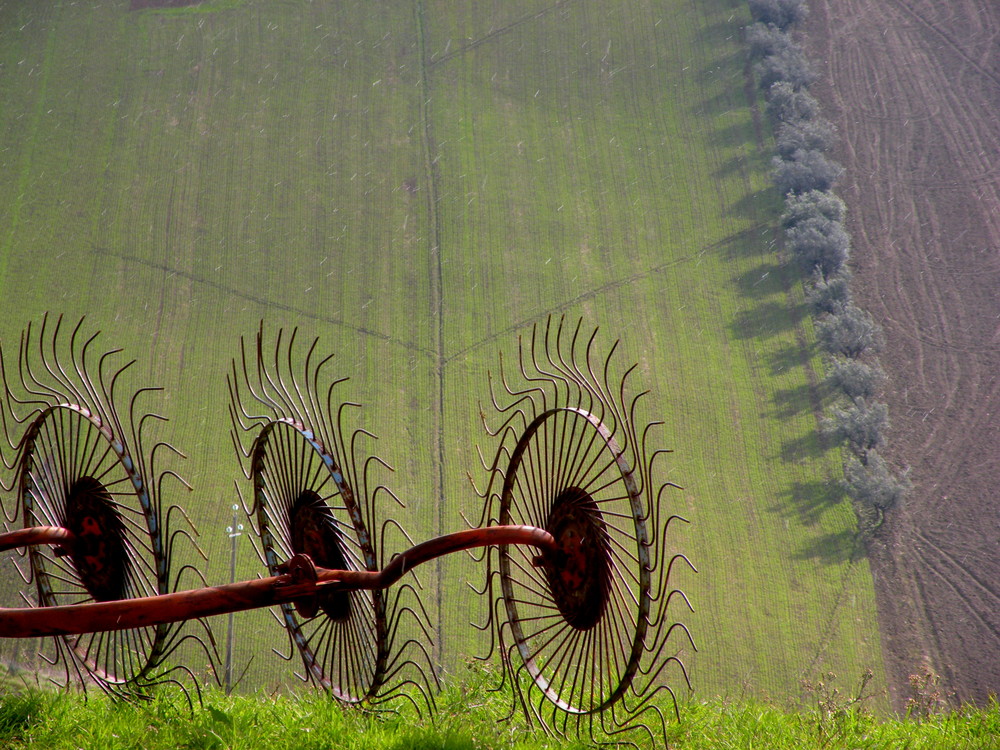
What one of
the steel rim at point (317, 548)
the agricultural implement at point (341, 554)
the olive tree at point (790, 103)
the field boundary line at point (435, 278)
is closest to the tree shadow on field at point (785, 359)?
the field boundary line at point (435, 278)

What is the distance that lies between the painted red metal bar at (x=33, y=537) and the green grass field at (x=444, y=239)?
8618mm

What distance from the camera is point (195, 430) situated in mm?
15812

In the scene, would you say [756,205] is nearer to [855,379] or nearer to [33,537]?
[855,379]

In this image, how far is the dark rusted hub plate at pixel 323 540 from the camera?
415cm

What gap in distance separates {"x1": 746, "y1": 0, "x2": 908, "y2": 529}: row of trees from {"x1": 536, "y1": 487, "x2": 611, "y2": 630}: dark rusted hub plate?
12.7 metres

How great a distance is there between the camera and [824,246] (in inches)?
758

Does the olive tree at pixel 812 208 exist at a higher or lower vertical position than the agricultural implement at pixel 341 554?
higher

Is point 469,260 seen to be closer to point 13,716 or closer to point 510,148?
point 510,148

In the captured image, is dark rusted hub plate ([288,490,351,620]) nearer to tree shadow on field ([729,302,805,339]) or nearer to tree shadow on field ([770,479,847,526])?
tree shadow on field ([770,479,847,526])

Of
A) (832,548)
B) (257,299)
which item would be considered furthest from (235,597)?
(257,299)

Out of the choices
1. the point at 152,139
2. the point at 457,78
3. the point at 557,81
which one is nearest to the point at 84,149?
the point at 152,139

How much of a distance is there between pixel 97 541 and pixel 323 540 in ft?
3.89

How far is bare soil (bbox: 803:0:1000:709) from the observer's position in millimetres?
14055

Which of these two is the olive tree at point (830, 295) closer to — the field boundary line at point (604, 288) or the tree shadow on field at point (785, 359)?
the tree shadow on field at point (785, 359)
